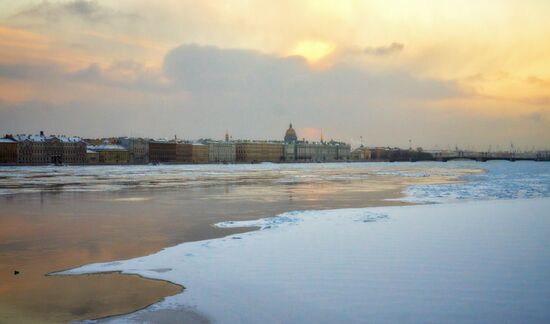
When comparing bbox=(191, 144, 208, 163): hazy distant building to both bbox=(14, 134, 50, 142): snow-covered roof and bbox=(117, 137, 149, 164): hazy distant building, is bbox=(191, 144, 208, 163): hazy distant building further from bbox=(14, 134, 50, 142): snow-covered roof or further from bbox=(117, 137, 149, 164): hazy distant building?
bbox=(14, 134, 50, 142): snow-covered roof

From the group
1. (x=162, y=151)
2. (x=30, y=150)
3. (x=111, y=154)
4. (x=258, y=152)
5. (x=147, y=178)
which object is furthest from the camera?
(x=258, y=152)

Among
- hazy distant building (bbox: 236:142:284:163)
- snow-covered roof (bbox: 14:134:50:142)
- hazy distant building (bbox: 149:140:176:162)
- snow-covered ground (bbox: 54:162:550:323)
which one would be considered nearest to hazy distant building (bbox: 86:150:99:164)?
snow-covered roof (bbox: 14:134:50:142)

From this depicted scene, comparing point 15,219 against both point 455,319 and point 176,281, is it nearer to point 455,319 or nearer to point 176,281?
point 176,281

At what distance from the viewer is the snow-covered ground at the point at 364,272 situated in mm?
6074

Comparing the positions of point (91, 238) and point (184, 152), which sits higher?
point (184, 152)

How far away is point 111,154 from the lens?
13062cm

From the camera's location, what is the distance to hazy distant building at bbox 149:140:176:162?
15200 centimetres

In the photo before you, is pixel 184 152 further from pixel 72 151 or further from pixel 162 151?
pixel 72 151

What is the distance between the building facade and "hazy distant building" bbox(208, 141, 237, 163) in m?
20.5

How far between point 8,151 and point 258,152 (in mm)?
93665

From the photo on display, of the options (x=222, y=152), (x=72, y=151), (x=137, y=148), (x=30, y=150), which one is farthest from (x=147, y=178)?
(x=222, y=152)

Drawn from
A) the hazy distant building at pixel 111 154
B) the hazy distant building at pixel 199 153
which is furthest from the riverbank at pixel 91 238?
the hazy distant building at pixel 199 153

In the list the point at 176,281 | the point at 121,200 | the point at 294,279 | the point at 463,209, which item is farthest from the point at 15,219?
the point at 463,209

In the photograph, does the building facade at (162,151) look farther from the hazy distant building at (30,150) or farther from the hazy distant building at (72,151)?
the hazy distant building at (30,150)
